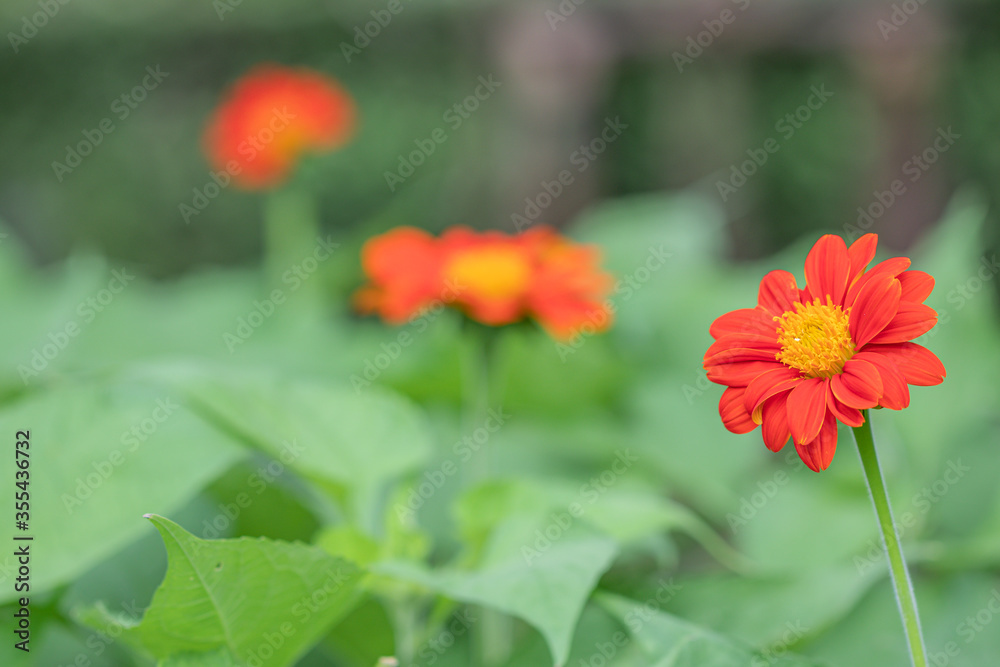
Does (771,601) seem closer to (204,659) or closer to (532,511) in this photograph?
(532,511)

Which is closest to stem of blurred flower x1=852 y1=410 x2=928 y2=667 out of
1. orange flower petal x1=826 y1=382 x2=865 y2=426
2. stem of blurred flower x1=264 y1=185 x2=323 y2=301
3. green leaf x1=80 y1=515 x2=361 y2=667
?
orange flower petal x1=826 y1=382 x2=865 y2=426

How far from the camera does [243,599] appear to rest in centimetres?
45

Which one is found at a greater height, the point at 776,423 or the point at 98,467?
the point at 776,423

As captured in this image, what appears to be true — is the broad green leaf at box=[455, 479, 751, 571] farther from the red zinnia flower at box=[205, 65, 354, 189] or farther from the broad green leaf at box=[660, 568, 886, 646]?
the red zinnia flower at box=[205, 65, 354, 189]

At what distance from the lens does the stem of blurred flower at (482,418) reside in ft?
2.22

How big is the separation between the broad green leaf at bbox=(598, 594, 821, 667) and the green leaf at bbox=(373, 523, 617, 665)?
3cm

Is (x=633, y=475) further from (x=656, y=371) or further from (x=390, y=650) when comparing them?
(x=390, y=650)

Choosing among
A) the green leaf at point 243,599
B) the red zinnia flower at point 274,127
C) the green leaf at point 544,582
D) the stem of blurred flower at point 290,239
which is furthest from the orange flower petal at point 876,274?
the red zinnia flower at point 274,127

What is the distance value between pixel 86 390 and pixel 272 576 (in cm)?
21

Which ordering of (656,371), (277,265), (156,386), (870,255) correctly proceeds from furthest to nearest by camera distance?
(277,265) < (656,371) < (156,386) < (870,255)

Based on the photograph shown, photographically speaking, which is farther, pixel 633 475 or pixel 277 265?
pixel 277 265

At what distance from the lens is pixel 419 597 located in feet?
1.93

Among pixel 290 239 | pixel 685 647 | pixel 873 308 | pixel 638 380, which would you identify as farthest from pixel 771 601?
pixel 290 239

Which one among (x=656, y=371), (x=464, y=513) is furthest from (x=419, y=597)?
(x=656, y=371)
